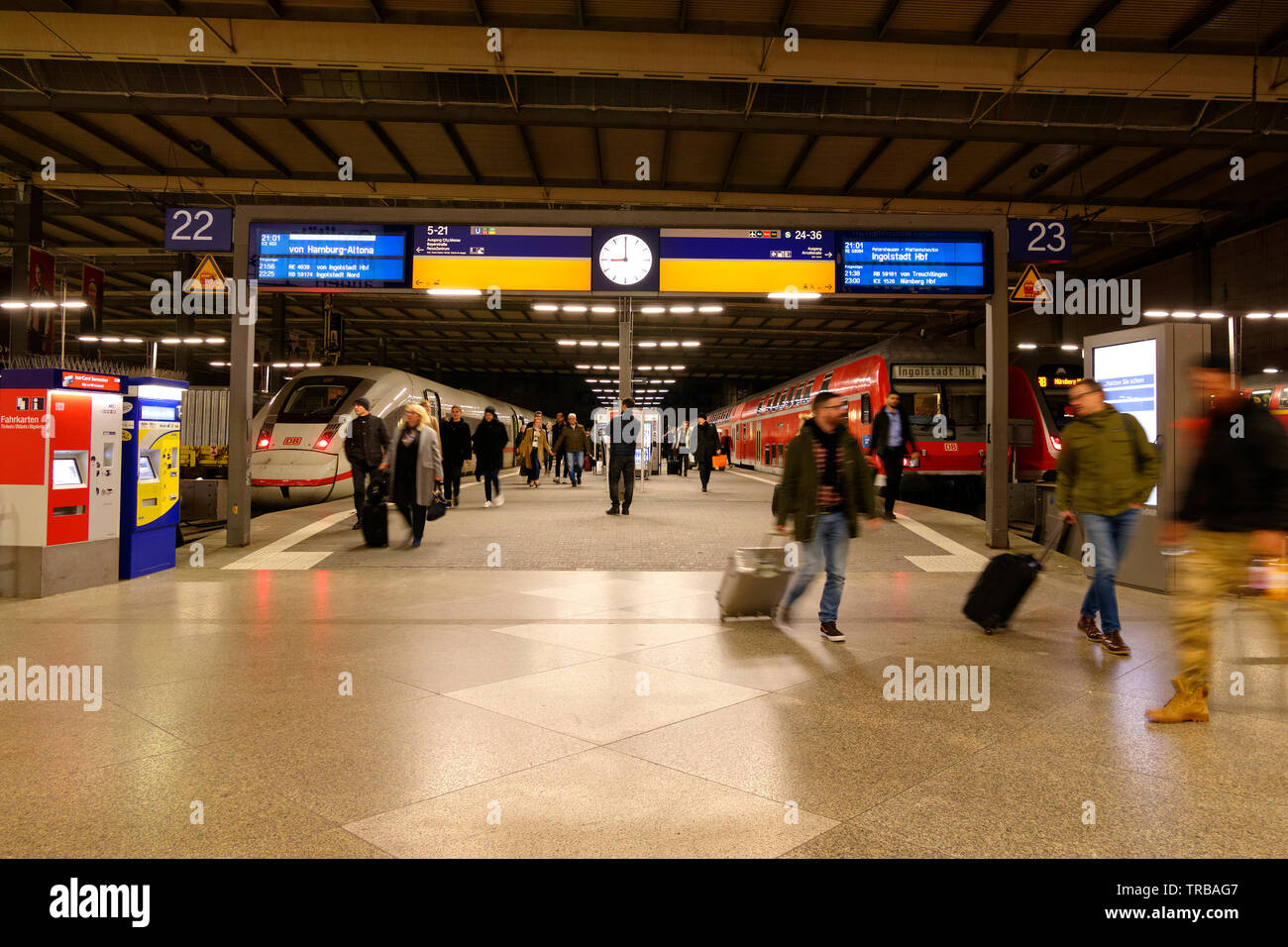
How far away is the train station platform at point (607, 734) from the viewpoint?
2842 mm

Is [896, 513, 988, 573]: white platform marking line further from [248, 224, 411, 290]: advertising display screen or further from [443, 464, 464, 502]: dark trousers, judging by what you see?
[443, 464, 464, 502]: dark trousers

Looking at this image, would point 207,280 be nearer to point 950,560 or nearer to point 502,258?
point 502,258

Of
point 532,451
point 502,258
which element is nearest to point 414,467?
point 502,258

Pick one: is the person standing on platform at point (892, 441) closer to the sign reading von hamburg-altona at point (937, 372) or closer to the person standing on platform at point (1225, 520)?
the sign reading von hamburg-altona at point (937, 372)

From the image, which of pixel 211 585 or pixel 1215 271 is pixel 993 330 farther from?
pixel 1215 271

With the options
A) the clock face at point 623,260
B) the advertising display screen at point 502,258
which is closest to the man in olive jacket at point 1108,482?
the clock face at point 623,260

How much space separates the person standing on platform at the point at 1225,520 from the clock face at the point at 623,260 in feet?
24.8

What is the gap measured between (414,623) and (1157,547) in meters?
6.77

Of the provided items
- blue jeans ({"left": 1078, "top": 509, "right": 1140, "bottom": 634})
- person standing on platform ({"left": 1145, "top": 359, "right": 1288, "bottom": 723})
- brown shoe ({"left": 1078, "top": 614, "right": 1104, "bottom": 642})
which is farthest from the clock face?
person standing on platform ({"left": 1145, "top": 359, "right": 1288, "bottom": 723})

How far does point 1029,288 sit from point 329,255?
10.4 m

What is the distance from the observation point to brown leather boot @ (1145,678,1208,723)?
4023 millimetres

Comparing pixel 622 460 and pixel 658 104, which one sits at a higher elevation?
pixel 658 104

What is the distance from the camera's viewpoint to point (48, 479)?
22.8ft

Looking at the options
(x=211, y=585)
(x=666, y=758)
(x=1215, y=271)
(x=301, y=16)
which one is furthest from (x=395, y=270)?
(x=1215, y=271)
